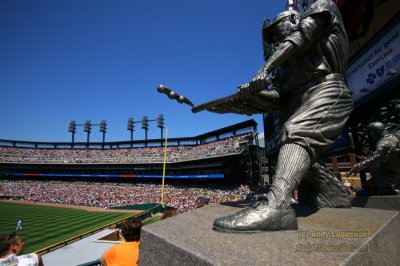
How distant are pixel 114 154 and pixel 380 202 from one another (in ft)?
196

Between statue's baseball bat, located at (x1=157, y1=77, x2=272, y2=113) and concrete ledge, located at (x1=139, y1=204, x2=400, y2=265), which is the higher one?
statue's baseball bat, located at (x1=157, y1=77, x2=272, y2=113)

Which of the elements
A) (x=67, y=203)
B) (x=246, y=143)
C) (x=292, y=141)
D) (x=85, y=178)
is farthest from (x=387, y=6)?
(x=85, y=178)

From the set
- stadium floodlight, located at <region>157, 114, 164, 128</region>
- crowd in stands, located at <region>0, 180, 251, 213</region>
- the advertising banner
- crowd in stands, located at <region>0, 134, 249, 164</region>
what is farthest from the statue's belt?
stadium floodlight, located at <region>157, 114, 164, 128</region>

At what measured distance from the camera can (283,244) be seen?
1.28m

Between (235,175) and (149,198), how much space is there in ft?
44.4

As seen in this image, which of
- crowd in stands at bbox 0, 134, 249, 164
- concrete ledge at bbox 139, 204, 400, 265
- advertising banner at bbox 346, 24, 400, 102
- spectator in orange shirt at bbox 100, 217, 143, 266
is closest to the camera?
concrete ledge at bbox 139, 204, 400, 265

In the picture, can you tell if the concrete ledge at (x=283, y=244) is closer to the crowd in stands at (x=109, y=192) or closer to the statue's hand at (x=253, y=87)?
the statue's hand at (x=253, y=87)

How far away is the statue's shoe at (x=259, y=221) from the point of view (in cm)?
152

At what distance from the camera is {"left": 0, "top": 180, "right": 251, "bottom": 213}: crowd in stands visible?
3372 cm

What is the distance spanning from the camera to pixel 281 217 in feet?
5.17

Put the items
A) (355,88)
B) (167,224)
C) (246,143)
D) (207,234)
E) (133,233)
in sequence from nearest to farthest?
(207,234) < (167,224) < (133,233) < (355,88) < (246,143)

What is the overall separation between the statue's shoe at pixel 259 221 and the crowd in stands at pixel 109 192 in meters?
28.8

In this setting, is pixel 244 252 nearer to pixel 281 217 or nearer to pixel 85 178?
pixel 281 217

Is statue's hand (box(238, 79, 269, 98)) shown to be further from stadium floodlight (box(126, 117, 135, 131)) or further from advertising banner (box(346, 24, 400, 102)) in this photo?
stadium floodlight (box(126, 117, 135, 131))
